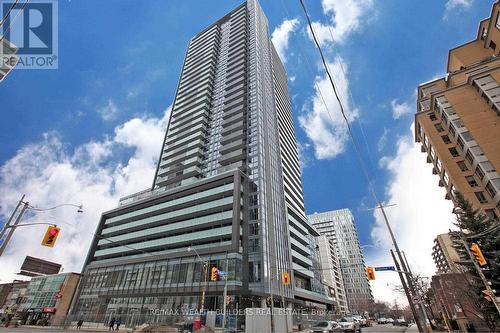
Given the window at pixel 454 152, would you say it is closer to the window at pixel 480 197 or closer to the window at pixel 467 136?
the window at pixel 467 136

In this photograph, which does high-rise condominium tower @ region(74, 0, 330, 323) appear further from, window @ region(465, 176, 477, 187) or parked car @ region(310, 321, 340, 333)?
window @ region(465, 176, 477, 187)

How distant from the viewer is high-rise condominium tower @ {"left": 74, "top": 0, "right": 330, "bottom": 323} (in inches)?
1837

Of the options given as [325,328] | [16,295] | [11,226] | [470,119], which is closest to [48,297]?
[16,295]

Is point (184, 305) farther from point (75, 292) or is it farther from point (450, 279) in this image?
point (450, 279)

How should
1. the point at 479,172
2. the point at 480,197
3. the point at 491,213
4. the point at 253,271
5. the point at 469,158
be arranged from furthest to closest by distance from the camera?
the point at 253,271 → the point at 469,158 → the point at 480,197 → the point at 479,172 → the point at 491,213

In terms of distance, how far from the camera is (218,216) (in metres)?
51.6

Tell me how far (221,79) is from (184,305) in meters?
68.6

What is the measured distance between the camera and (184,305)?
45562mm

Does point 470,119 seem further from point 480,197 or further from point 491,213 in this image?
point 491,213

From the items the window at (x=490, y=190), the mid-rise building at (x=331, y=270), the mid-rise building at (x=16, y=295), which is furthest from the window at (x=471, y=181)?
the mid-rise building at (x=16, y=295)

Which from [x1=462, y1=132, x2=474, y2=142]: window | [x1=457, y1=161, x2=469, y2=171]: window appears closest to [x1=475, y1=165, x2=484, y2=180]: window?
[x1=457, y1=161, x2=469, y2=171]: window

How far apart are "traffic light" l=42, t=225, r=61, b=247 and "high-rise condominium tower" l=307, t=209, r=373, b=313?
423 feet

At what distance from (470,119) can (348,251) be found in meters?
111

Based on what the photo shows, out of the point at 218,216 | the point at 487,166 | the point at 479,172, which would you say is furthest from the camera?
the point at 218,216
